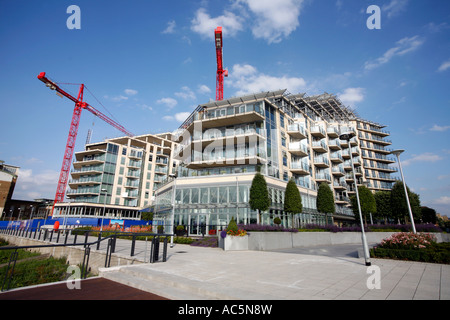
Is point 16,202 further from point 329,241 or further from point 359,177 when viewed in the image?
point 359,177

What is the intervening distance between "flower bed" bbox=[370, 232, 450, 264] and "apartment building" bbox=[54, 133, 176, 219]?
5259cm

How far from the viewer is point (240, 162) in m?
29.1

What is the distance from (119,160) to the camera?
2518 inches

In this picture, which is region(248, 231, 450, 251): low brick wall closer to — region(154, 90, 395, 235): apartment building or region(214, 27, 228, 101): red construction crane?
region(154, 90, 395, 235): apartment building

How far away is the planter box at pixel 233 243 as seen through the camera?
17578 millimetres

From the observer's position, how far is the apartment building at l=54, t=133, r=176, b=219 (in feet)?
192

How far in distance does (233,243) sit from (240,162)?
13.1 meters

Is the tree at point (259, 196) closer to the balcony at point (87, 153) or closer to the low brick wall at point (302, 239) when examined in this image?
the low brick wall at point (302, 239)

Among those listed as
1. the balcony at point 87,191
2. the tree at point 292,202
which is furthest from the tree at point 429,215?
the balcony at point 87,191

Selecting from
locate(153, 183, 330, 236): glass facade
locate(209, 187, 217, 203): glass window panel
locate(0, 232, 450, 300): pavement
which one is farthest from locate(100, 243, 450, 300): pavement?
locate(209, 187, 217, 203): glass window panel

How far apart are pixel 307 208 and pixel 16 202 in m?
97.0

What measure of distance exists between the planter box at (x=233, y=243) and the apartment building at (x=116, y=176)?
143 ft

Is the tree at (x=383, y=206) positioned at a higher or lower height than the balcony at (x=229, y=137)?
lower
